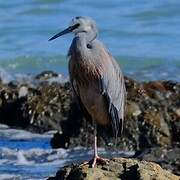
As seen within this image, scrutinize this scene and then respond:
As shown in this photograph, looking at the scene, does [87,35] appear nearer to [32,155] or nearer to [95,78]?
[95,78]

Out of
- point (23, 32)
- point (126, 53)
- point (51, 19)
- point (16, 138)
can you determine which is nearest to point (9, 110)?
point (16, 138)

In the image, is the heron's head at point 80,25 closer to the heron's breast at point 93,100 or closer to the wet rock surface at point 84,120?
the heron's breast at point 93,100

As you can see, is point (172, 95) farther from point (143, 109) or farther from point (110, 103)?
point (110, 103)

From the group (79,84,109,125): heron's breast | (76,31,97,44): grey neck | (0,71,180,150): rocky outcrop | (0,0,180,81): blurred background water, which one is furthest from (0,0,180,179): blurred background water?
(76,31,97,44): grey neck

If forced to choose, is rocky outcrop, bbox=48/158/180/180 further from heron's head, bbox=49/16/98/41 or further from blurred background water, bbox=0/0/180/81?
blurred background water, bbox=0/0/180/81

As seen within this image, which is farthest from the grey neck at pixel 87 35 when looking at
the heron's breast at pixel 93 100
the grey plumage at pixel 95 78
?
the heron's breast at pixel 93 100

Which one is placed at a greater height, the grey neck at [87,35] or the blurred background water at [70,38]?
the blurred background water at [70,38]

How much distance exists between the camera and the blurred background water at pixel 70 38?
15867 mm

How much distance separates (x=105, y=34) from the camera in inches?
760

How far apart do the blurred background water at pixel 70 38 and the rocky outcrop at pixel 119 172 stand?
3.97 meters

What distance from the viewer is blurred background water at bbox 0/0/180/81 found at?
1686 centimetres

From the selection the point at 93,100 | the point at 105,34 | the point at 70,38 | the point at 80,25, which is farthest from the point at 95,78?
the point at 105,34

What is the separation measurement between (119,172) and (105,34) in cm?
1306

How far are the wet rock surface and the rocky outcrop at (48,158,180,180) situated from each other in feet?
6.43
